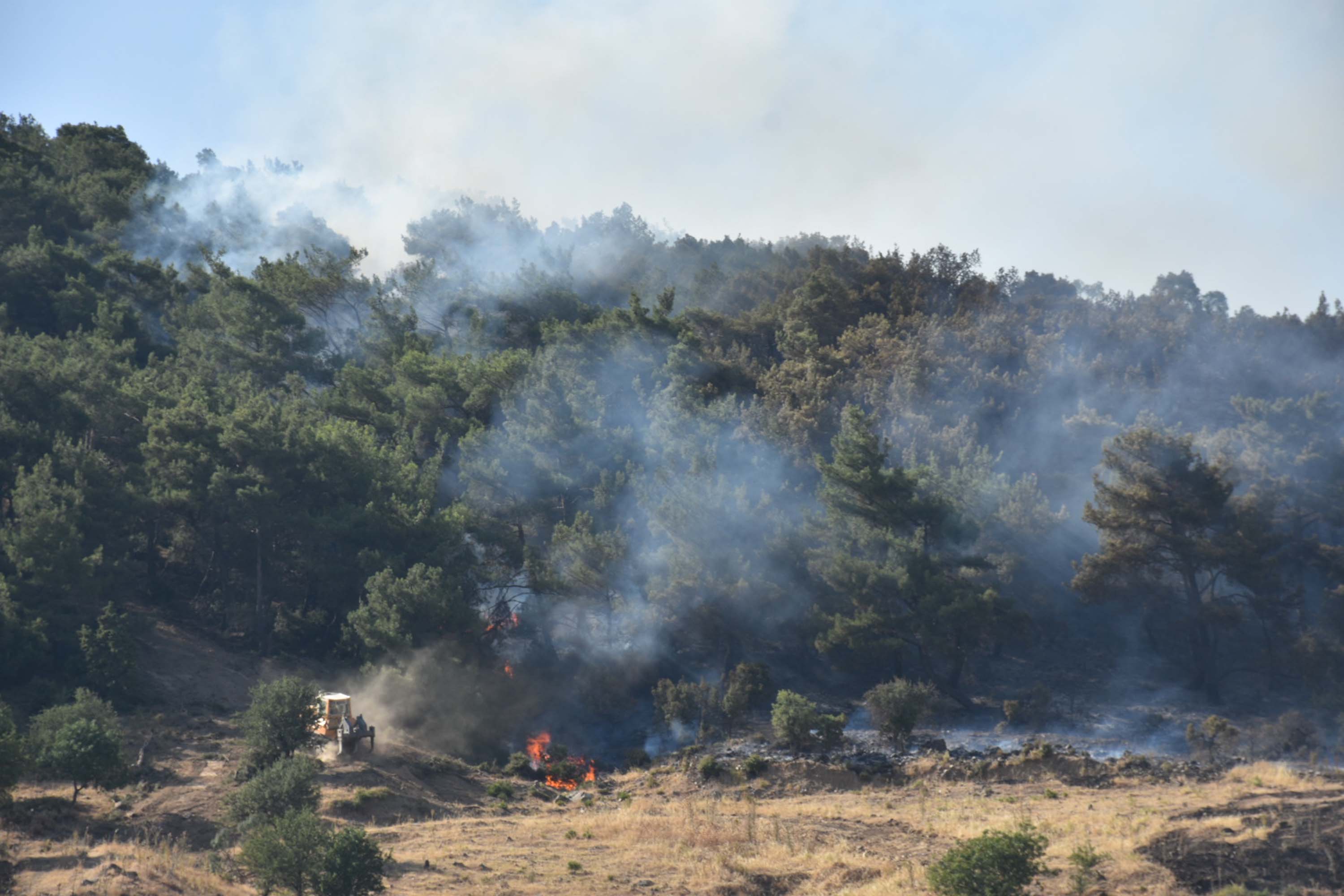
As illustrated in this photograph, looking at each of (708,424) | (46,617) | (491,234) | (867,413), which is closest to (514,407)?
(708,424)

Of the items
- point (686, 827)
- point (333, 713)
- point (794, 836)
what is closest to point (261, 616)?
point (333, 713)

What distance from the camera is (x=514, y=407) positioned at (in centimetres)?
4631

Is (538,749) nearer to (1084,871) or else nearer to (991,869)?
(1084,871)

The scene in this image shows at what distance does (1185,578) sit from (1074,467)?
31.4ft

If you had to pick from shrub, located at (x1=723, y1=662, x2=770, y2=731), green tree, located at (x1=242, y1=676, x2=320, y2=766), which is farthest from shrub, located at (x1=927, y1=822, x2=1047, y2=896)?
shrub, located at (x1=723, y1=662, x2=770, y2=731)

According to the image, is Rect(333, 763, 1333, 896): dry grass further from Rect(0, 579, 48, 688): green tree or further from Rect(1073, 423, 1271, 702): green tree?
Rect(0, 579, 48, 688): green tree

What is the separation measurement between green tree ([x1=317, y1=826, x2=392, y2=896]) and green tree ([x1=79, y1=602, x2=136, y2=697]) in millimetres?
17122

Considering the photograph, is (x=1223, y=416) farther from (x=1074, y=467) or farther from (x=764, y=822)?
(x=764, y=822)

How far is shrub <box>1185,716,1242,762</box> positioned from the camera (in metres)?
31.5

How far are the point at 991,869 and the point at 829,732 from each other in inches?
608

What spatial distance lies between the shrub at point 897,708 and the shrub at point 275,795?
1732 cm

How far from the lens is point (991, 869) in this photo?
1789 cm

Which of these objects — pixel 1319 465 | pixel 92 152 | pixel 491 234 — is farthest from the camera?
pixel 491 234

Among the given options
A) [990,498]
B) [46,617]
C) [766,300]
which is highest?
[766,300]
